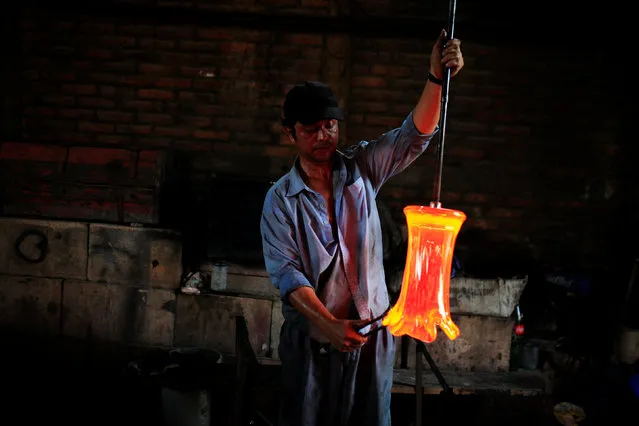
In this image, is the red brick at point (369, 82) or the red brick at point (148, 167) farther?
the red brick at point (369, 82)

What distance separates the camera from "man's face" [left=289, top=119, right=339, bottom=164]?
114 inches

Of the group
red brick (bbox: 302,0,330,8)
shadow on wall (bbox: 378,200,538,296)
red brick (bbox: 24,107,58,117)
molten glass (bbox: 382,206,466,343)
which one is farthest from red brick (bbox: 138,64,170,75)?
molten glass (bbox: 382,206,466,343)

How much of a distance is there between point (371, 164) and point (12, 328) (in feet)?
17.0

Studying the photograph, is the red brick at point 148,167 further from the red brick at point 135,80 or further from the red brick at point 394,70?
the red brick at point 394,70

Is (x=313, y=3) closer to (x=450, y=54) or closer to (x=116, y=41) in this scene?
(x=116, y=41)

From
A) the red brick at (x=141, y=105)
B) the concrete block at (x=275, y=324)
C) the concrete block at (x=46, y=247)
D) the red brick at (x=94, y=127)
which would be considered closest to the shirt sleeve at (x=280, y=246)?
the concrete block at (x=275, y=324)

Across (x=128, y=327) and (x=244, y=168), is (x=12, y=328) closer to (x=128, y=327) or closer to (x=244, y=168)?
(x=128, y=327)

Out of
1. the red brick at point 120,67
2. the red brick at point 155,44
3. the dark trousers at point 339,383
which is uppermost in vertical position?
the red brick at point 155,44

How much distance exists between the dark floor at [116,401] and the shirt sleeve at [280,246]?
84.9 inches

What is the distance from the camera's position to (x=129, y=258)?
6.06m

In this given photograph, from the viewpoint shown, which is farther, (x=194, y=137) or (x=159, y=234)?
(x=194, y=137)

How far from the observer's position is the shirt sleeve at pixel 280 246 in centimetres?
289

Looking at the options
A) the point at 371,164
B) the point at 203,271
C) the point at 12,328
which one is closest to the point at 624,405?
the point at 371,164

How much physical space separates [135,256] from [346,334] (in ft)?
13.5
